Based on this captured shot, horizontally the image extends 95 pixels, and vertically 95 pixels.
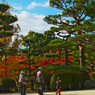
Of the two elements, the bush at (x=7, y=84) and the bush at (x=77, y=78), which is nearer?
the bush at (x=77, y=78)

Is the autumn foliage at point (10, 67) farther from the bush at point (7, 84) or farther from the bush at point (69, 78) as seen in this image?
the bush at point (69, 78)

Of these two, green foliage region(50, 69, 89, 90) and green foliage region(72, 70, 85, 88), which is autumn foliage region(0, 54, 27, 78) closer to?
green foliage region(50, 69, 89, 90)

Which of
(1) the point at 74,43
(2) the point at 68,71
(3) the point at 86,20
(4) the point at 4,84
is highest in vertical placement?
(3) the point at 86,20

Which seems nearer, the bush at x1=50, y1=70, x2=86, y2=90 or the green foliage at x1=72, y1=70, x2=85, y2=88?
the bush at x1=50, y1=70, x2=86, y2=90

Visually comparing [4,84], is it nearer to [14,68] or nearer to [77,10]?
[14,68]

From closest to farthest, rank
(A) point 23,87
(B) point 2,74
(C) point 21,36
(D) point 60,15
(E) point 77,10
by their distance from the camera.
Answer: (A) point 23,87 < (E) point 77,10 < (D) point 60,15 < (B) point 2,74 < (C) point 21,36

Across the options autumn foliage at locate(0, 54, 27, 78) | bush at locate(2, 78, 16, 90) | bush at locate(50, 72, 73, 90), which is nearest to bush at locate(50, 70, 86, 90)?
bush at locate(50, 72, 73, 90)

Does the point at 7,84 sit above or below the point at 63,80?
below

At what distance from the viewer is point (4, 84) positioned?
16.3 m

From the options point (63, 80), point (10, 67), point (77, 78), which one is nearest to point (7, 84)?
point (10, 67)

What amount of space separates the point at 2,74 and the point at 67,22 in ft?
34.9

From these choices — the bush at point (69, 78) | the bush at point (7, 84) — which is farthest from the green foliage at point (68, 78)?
the bush at point (7, 84)

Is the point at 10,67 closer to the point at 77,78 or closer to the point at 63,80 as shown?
the point at 63,80

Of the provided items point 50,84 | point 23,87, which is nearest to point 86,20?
point 50,84
